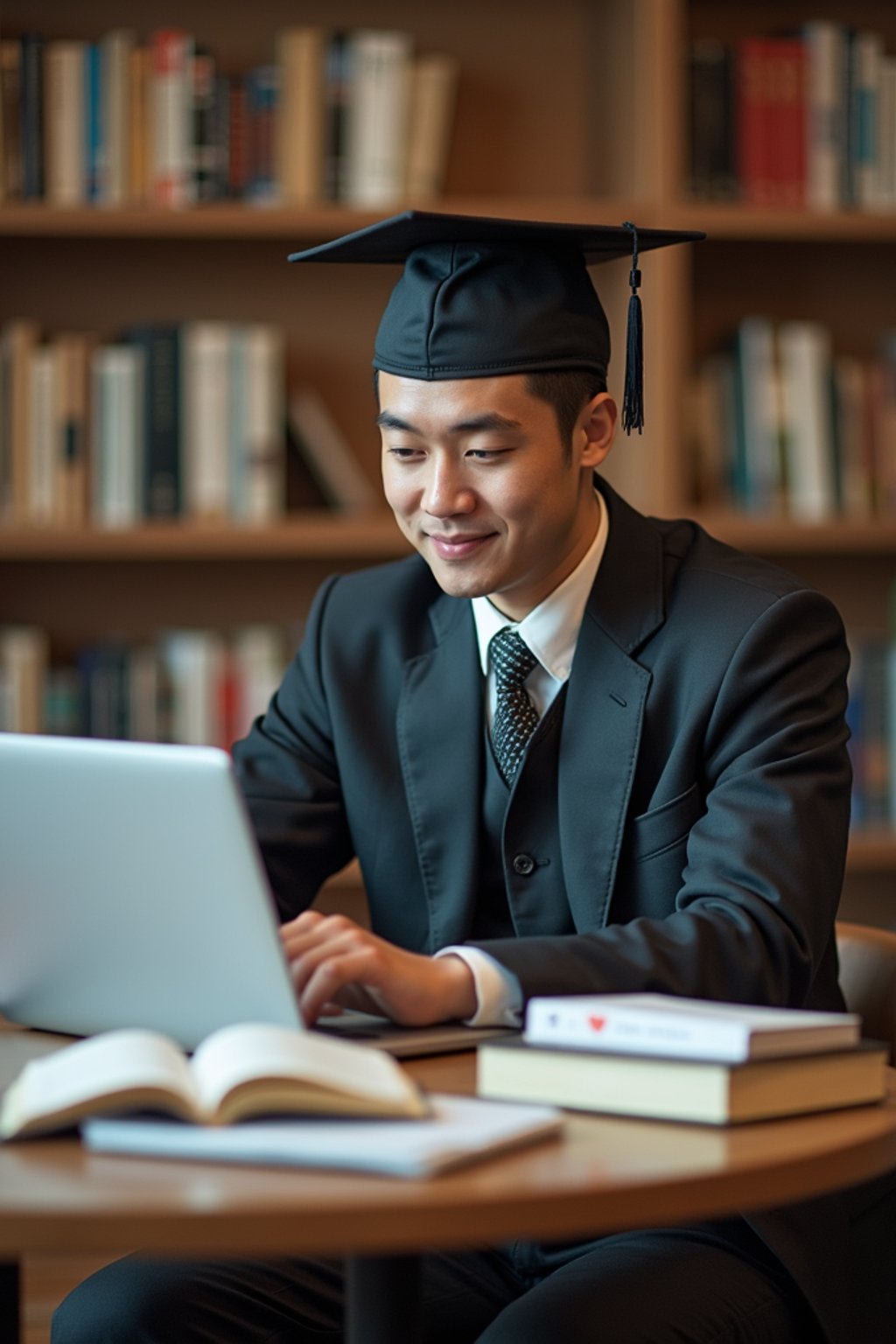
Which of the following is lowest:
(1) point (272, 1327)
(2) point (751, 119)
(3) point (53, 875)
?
(1) point (272, 1327)

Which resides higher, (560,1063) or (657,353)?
(657,353)

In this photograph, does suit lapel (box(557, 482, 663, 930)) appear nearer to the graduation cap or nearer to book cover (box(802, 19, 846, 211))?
the graduation cap

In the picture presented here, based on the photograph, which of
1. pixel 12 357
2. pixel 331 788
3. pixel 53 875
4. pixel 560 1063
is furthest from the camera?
pixel 12 357

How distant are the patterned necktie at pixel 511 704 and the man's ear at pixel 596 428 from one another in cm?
19

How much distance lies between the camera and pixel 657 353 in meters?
2.98

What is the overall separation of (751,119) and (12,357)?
1.35 m

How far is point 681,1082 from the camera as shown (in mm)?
1036

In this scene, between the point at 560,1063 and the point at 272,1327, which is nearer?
the point at 560,1063

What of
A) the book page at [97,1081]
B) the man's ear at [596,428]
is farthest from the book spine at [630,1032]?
the man's ear at [596,428]

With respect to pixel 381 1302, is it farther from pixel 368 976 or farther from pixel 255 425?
pixel 255 425

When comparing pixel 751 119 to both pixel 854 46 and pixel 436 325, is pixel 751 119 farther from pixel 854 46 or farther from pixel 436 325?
pixel 436 325

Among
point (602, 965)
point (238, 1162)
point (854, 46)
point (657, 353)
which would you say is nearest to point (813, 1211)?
point (602, 965)

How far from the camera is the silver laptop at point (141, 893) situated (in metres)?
1.08

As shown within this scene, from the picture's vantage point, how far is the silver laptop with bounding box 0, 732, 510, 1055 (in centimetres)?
108
